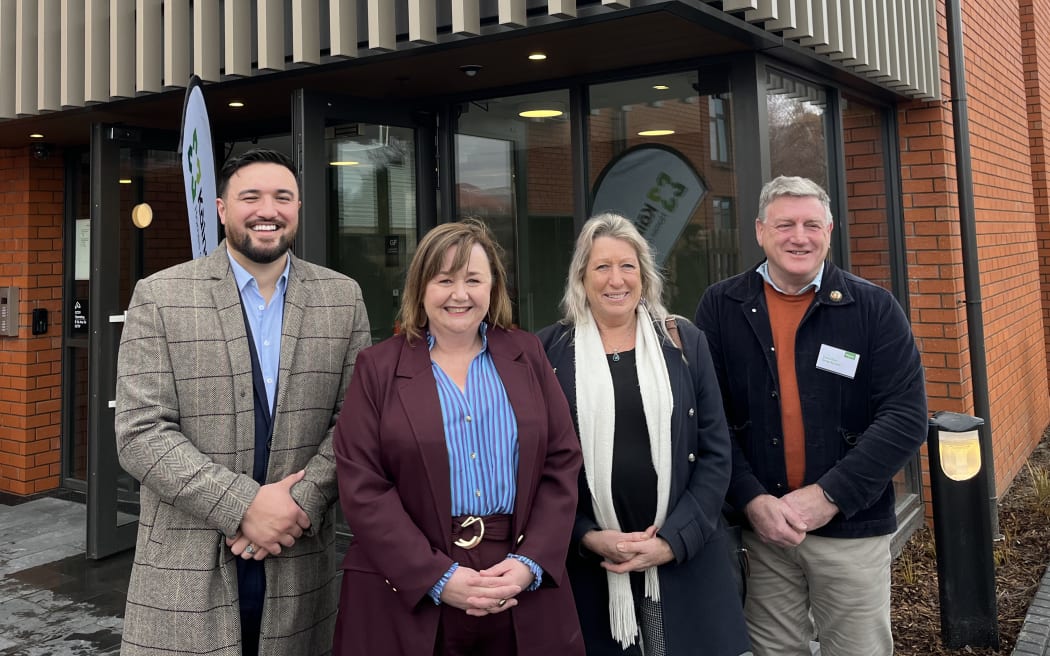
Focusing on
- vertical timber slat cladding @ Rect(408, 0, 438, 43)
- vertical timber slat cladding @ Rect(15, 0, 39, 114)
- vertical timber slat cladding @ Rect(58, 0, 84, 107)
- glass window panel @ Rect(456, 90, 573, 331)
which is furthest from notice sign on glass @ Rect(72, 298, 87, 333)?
vertical timber slat cladding @ Rect(408, 0, 438, 43)

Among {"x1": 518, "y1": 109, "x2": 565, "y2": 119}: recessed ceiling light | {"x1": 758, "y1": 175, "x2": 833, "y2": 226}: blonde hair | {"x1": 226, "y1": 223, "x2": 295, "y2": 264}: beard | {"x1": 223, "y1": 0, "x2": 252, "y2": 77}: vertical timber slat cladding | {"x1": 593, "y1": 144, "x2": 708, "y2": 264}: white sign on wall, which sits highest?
{"x1": 223, "y1": 0, "x2": 252, "y2": 77}: vertical timber slat cladding

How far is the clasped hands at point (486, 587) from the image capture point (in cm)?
214

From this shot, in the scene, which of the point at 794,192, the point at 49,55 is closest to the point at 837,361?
the point at 794,192

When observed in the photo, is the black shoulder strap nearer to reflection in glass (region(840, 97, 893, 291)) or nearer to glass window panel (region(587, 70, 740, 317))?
glass window panel (region(587, 70, 740, 317))

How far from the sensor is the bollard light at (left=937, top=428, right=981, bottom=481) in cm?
417

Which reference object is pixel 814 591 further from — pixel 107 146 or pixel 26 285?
pixel 26 285

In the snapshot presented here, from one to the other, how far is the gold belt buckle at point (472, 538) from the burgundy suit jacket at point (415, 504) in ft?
0.15

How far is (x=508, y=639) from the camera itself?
225 cm

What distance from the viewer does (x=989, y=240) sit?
6.62 m

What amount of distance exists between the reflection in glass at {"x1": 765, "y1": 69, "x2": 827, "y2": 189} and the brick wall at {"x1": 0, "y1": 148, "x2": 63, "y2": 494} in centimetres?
576

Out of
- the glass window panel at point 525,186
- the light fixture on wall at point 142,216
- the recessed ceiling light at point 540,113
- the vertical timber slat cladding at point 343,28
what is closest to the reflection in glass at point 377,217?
the glass window panel at point 525,186

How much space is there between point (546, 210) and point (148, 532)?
3.09 metres

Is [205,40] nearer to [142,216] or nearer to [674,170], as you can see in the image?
[142,216]

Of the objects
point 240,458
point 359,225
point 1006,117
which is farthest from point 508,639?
point 1006,117
